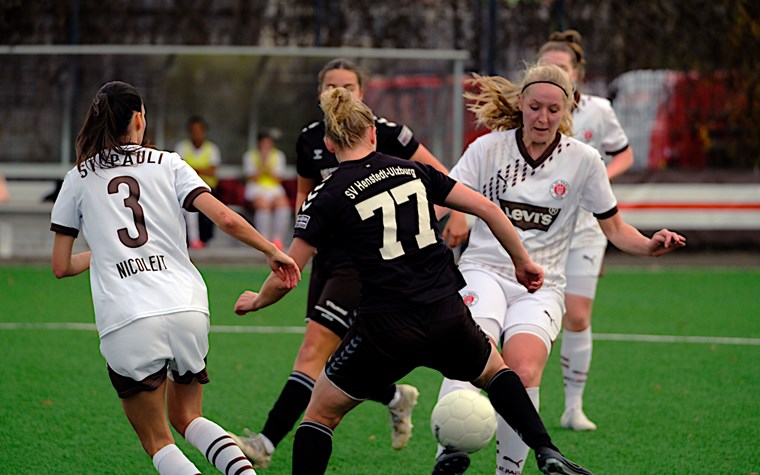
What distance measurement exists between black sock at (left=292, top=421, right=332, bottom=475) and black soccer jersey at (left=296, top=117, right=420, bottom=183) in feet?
6.05

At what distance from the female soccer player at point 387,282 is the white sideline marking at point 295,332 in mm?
5453

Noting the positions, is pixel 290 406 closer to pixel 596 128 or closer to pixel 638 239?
pixel 638 239

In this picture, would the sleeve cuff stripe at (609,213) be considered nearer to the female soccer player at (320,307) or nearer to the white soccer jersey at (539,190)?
the white soccer jersey at (539,190)

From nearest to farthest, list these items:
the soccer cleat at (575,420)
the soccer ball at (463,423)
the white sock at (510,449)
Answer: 1. the soccer ball at (463,423)
2. the white sock at (510,449)
3. the soccer cleat at (575,420)

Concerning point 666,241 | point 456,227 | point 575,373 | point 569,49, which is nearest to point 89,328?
point 575,373

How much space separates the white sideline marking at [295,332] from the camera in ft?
32.4

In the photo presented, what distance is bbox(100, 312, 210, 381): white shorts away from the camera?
14.5 ft

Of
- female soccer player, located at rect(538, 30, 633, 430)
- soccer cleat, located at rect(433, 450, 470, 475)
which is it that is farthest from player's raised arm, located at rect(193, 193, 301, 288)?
female soccer player, located at rect(538, 30, 633, 430)

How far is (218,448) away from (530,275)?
1464 mm

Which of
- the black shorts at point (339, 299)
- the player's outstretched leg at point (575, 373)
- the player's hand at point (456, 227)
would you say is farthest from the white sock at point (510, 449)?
the player's outstretched leg at point (575, 373)

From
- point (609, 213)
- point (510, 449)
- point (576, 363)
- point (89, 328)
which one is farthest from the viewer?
point (89, 328)

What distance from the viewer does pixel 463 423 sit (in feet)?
15.8

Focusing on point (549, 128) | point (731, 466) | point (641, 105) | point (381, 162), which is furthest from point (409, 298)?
point (641, 105)

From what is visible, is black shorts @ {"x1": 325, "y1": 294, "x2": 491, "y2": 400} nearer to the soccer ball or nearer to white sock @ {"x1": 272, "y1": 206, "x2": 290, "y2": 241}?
the soccer ball
